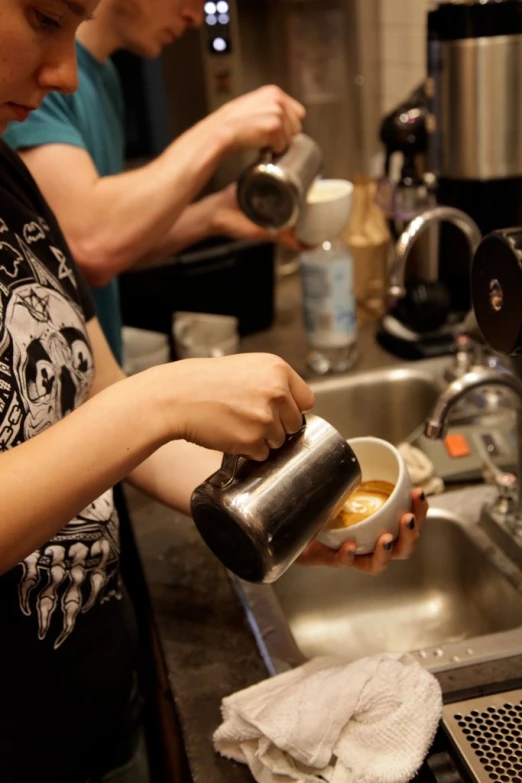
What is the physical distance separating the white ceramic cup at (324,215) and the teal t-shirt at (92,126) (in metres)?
0.32

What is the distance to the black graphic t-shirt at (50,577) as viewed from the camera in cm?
74

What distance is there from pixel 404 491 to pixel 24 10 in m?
0.54

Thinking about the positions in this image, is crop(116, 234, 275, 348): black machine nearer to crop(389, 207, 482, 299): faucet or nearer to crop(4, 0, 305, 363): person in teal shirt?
crop(4, 0, 305, 363): person in teal shirt

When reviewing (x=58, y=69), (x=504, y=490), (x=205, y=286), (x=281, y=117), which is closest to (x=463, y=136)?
(x=281, y=117)

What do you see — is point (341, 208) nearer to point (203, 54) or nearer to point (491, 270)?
point (491, 270)

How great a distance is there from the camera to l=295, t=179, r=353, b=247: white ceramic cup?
131 cm

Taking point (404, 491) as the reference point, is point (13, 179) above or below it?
above

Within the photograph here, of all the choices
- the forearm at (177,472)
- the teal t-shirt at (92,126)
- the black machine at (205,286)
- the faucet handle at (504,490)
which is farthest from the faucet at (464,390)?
the black machine at (205,286)

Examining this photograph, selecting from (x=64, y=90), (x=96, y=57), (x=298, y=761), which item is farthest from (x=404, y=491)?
(x=96, y=57)

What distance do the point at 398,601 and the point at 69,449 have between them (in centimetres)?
69

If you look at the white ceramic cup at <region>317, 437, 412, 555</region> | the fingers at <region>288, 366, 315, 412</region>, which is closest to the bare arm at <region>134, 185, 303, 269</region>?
the white ceramic cup at <region>317, 437, 412, 555</region>

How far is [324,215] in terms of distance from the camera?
51.7 inches

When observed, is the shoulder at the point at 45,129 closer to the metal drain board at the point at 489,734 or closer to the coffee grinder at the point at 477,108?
the coffee grinder at the point at 477,108

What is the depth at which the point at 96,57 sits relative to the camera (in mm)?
1284
